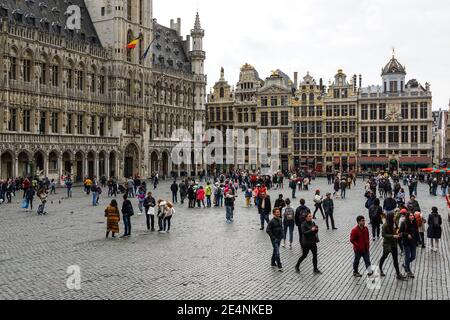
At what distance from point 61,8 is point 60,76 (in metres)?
8.87

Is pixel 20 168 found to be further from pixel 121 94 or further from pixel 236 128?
pixel 236 128

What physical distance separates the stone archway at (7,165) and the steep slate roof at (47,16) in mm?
12113

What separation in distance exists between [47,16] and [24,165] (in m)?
15.7

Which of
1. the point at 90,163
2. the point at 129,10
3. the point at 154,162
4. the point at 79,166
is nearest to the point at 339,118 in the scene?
the point at 154,162

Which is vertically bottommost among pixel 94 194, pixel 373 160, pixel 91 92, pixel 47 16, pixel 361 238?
pixel 94 194

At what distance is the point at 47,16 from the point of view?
4900 cm

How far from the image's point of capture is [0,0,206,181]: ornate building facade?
1730 inches

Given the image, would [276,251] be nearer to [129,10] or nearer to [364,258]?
[364,258]

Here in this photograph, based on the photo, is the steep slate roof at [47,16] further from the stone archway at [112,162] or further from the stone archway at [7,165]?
the stone archway at [112,162]

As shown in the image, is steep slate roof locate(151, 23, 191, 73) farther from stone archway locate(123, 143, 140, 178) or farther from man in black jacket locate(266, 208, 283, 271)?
man in black jacket locate(266, 208, 283, 271)

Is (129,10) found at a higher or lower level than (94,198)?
higher

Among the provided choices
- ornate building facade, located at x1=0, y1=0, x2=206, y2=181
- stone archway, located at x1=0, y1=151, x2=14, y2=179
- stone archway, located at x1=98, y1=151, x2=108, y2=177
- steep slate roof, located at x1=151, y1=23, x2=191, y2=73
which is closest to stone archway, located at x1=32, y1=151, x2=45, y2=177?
ornate building facade, located at x1=0, y1=0, x2=206, y2=181

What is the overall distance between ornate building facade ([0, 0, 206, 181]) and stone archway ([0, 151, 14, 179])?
88 millimetres

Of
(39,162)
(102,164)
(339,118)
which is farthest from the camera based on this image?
(339,118)
